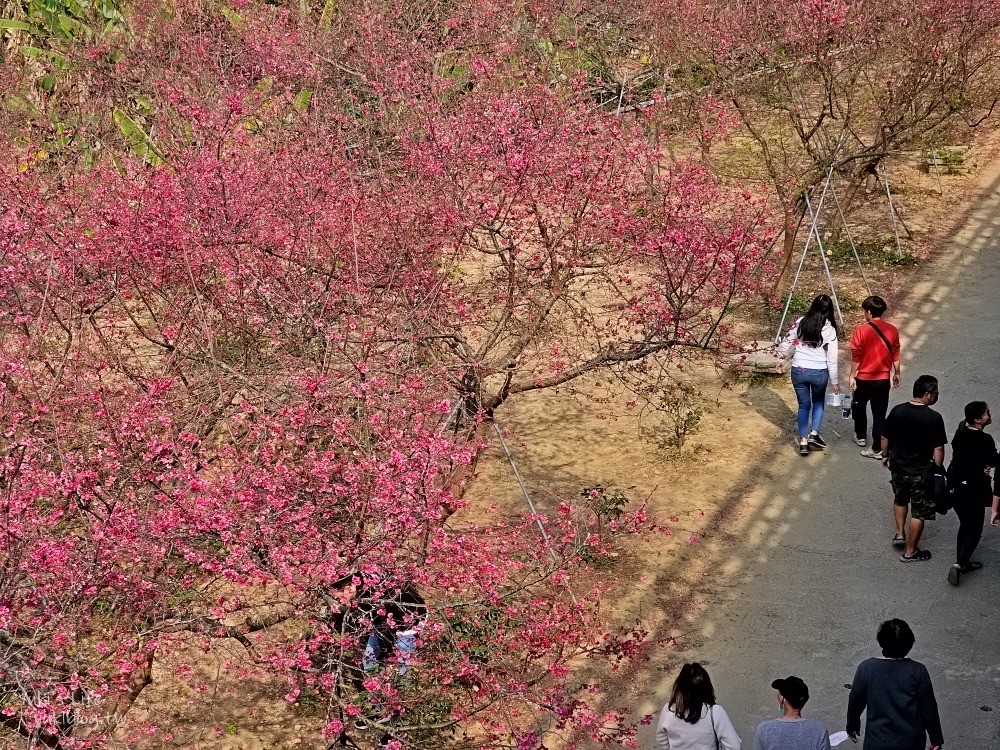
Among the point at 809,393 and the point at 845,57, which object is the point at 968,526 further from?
the point at 845,57

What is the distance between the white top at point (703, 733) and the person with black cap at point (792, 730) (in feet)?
0.42

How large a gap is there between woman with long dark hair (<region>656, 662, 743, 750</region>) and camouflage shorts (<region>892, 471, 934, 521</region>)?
9.78 ft

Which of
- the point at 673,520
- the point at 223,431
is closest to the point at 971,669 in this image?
the point at 673,520

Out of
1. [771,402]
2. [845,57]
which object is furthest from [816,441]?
[845,57]

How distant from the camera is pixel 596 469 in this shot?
33.0 ft

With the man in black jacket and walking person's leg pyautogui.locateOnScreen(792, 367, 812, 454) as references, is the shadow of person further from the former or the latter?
the man in black jacket

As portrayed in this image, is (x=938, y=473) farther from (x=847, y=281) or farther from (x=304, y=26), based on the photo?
(x=304, y=26)

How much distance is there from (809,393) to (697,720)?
467 cm

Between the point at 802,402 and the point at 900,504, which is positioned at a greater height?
the point at 802,402

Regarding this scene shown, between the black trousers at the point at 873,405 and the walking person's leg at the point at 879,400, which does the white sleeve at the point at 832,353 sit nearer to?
the black trousers at the point at 873,405

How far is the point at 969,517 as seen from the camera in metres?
7.86

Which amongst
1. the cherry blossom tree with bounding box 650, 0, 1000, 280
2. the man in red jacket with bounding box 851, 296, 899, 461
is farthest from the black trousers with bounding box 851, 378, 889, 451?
the cherry blossom tree with bounding box 650, 0, 1000, 280

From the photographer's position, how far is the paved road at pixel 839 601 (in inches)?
284

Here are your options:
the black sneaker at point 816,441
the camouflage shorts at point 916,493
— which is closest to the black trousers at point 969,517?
the camouflage shorts at point 916,493
